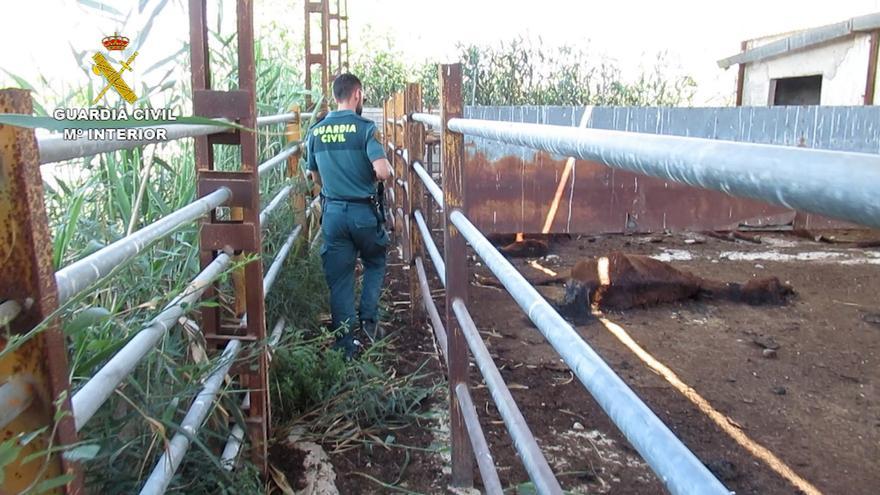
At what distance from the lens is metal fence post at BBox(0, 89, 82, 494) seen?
3.03 feet

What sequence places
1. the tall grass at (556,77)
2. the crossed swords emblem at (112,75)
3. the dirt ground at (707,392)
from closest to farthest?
1. the crossed swords emblem at (112,75)
2. the dirt ground at (707,392)
3. the tall grass at (556,77)

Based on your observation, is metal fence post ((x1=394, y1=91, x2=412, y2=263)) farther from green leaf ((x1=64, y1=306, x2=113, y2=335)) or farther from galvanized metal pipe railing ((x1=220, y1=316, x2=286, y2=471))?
green leaf ((x1=64, y1=306, x2=113, y2=335))

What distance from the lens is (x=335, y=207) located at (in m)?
4.59

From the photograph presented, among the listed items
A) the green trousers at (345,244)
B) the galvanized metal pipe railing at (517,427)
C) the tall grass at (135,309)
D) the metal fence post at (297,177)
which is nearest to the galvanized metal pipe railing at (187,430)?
the tall grass at (135,309)

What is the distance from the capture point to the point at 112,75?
8.28ft

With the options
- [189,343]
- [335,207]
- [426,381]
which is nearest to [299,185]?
[335,207]

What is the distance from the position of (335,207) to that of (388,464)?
6.39ft

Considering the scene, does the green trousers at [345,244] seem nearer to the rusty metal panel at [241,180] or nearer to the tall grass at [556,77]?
the rusty metal panel at [241,180]

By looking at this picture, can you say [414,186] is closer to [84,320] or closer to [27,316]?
[84,320]

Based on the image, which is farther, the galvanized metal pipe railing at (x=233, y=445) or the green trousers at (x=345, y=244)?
the green trousers at (x=345, y=244)

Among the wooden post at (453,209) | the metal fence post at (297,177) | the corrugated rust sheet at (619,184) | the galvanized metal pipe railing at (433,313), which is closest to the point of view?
the wooden post at (453,209)

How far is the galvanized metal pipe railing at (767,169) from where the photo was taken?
0.53 meters

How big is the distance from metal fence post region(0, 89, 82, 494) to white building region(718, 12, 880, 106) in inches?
375

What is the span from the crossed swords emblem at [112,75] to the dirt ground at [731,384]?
6.86 ft
